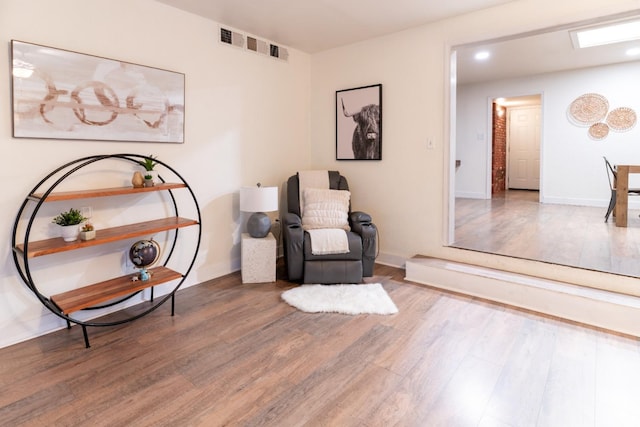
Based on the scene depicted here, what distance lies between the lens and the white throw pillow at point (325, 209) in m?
3.80

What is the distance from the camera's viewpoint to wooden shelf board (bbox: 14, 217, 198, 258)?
2270 mm

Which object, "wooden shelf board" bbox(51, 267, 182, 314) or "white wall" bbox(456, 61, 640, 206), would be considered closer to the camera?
"wooden shelf board" bbox(51, 267, 182, 314)

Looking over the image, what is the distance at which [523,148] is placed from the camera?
9.53 meters

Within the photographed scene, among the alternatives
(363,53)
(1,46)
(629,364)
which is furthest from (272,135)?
(629,364)

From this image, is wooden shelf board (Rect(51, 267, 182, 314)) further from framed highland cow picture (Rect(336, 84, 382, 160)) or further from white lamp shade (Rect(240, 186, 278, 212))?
framed highland cow picture (Rect(336, 84, 382, 160))

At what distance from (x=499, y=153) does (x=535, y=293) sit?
6809 mm

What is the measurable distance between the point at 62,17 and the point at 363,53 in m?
2.81

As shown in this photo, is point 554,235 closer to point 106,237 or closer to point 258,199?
point 258,199

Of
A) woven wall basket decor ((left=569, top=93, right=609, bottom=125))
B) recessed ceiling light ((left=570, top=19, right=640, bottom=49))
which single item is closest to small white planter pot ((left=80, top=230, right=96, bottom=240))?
recessed ceiling light ((left=570, top=19, right=640, bottom=49))

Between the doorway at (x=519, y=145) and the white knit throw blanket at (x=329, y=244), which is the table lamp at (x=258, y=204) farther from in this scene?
the doorway at (x=519, y=145)

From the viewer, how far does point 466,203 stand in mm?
7141

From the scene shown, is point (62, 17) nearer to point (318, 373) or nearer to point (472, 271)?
point (318, 373)

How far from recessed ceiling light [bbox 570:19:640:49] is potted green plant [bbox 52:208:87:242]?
5366 millimetres

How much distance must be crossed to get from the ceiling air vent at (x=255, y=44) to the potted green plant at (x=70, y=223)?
213 centimetres
